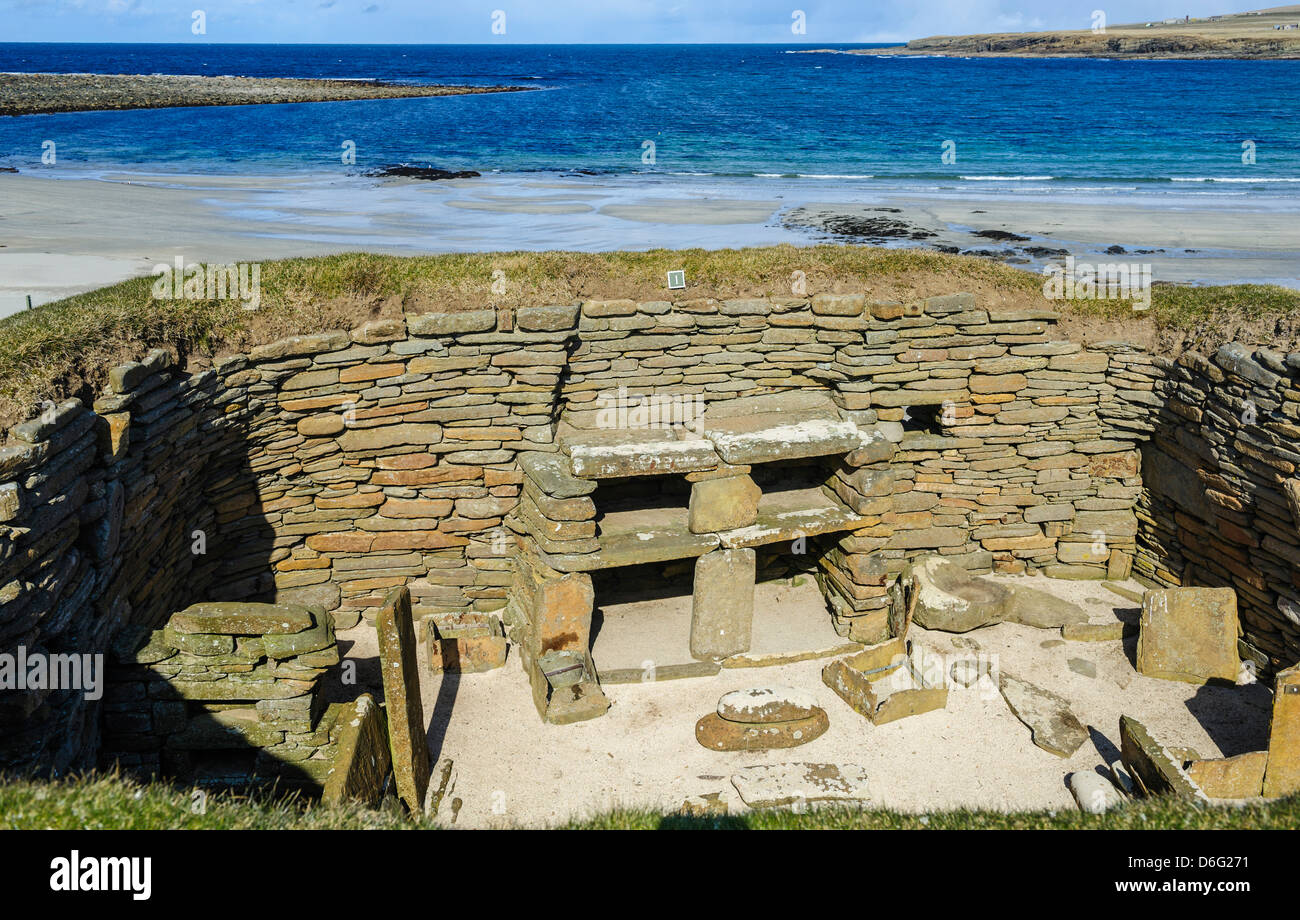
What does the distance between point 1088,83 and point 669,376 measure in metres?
82.0

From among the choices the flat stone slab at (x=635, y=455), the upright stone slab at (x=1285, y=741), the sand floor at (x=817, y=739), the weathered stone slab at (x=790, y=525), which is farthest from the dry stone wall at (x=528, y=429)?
the upright stone slab at (x=1285, y=741)

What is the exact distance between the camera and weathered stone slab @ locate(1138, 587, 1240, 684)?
8.55 meters

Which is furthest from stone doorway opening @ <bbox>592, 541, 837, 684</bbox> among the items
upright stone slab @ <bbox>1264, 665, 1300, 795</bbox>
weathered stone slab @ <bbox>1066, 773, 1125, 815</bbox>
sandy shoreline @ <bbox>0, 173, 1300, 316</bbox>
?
sandy shoreline @ <bbox>0, 173, 1300, 316</bbox>

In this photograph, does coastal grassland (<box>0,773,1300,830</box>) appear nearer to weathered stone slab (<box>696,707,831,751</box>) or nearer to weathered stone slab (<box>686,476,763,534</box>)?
weathered stone slab (<box>696,707,831,751</box>)

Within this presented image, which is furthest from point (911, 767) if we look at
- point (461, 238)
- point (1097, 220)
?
point (1097, 220)

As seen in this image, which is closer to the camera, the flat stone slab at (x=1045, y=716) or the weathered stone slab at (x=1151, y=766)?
the weathered stone slab at (x=1151, y=766)

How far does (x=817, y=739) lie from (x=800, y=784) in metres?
0.76

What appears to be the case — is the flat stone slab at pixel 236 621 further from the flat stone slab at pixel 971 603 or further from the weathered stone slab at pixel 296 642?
the flat stone slab at pixel 971 603

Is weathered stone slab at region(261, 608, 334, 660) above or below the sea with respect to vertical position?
below

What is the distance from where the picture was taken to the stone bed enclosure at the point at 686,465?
8383 mm

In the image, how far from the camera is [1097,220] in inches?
946

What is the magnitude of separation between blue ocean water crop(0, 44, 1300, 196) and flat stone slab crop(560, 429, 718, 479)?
24.4 metres

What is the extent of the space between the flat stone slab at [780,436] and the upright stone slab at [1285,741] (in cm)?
407
